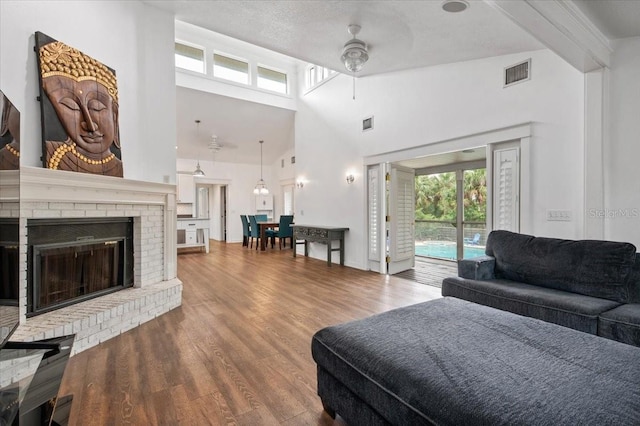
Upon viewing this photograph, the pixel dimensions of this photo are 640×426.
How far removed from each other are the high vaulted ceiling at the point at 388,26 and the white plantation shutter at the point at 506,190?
47.7 inches

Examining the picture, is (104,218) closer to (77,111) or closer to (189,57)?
(77,111)

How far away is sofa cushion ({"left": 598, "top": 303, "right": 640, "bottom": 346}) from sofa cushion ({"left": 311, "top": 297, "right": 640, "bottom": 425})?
0.81 m

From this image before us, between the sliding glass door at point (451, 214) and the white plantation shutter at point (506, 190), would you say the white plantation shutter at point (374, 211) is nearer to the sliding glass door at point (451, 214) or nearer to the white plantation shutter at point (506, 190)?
the white plantation shutter at point (506, 190)

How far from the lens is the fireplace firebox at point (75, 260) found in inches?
105

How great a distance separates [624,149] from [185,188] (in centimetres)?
905

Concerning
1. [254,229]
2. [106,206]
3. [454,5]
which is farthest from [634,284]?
[254,229]

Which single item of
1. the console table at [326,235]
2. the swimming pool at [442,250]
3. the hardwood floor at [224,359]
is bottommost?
the hardwood floor at [224,359]

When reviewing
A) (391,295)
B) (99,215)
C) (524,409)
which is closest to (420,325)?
(524,409)

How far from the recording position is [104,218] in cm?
325

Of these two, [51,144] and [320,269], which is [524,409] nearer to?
[51,144]

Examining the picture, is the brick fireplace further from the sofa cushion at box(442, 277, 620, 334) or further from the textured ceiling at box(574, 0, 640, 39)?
the textured ceiling at box(574, 0, 640, 39)

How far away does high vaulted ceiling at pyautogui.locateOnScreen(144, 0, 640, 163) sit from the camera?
8.99ft

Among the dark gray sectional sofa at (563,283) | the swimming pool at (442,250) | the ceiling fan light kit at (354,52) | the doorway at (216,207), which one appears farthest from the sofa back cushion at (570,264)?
the doorway at (216,207)

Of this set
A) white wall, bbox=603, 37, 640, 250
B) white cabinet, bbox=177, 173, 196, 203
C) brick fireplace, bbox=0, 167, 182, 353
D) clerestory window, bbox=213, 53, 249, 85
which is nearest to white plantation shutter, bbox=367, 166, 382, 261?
white wall, bbox=603, 37, 640, 250
